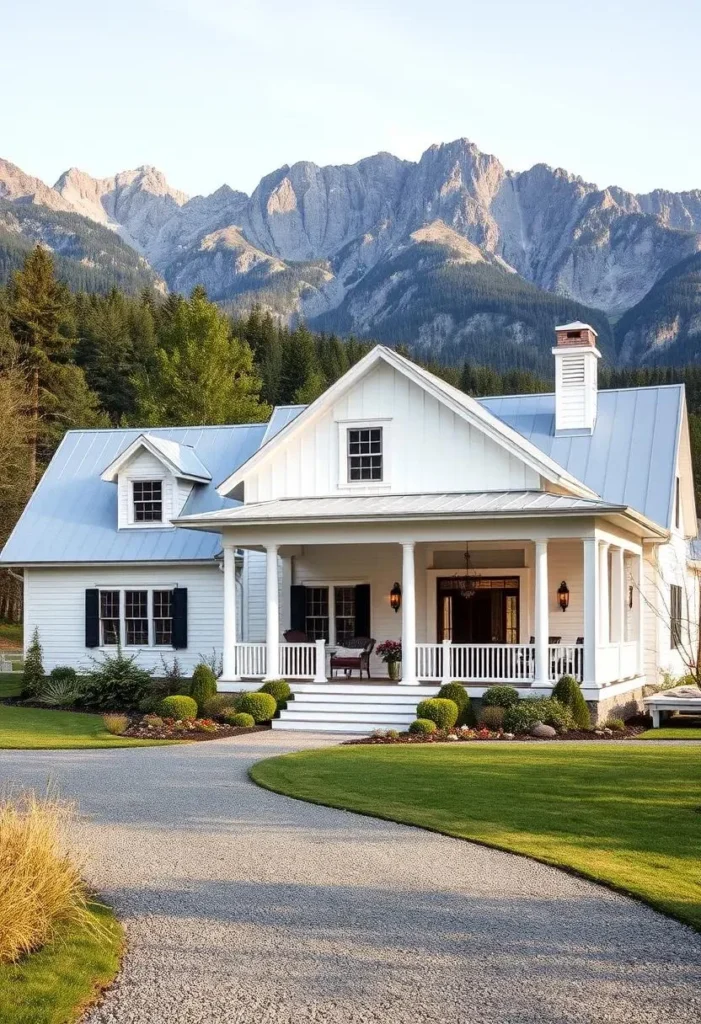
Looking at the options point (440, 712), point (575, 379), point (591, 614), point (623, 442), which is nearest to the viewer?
point (440, 712)

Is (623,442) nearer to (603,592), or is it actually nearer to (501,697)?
(603,592)

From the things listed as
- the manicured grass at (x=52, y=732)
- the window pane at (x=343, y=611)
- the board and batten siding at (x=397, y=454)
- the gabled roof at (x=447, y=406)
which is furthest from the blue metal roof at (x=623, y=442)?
the manicured grass at (x=52, y=732)

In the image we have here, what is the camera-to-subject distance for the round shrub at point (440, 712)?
65.7 ft

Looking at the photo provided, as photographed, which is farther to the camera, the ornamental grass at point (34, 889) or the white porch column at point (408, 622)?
the white porch column at point (408, 622)

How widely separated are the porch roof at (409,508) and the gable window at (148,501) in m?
5.01

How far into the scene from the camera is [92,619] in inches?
1089

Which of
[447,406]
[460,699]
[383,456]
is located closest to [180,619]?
[383,456]

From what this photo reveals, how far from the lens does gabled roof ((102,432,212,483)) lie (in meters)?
28.1

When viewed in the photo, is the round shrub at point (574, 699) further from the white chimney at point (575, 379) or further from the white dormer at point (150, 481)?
the white dormer at point (150, 481)

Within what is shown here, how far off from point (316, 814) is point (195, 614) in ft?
50.7

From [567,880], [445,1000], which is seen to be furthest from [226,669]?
[445,1000]

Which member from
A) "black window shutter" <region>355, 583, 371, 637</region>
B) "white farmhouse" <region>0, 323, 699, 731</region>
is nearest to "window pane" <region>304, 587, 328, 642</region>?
"white farmhouse" <region>0, 323, 699, 731</region>

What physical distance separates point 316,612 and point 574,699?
7.90m

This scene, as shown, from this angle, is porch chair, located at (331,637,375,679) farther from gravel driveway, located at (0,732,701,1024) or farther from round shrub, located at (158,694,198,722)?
gravel driveway, located at (0,732,701,1024)
